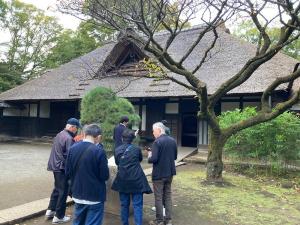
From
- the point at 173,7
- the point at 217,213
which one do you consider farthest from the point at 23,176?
the point at 173,7

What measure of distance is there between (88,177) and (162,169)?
1.52 meters

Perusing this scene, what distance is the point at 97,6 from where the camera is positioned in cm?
829

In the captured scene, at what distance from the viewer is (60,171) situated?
16.8ft

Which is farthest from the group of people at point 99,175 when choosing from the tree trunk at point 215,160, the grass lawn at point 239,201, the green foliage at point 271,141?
the green foliage at point 271,141

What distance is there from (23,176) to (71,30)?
25136mm

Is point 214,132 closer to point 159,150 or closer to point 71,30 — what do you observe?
point 159,150

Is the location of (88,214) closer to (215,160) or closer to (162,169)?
(162,169)

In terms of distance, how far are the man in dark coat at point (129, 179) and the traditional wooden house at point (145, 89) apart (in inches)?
243

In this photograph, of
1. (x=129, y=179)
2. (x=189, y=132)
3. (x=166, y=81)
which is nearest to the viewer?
(x=129, y=179)

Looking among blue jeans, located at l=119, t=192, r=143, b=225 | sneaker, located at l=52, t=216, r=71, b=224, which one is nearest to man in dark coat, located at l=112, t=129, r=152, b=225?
blue jeans, located at l=119, t=192, r=143, b=225

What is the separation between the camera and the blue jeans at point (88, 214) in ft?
12.9

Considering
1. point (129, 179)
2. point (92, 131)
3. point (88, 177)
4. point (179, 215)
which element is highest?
point (92, 131)

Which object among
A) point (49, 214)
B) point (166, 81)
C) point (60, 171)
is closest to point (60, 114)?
point (166, 81)

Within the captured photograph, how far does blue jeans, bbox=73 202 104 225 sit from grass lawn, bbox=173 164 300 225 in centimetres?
218
